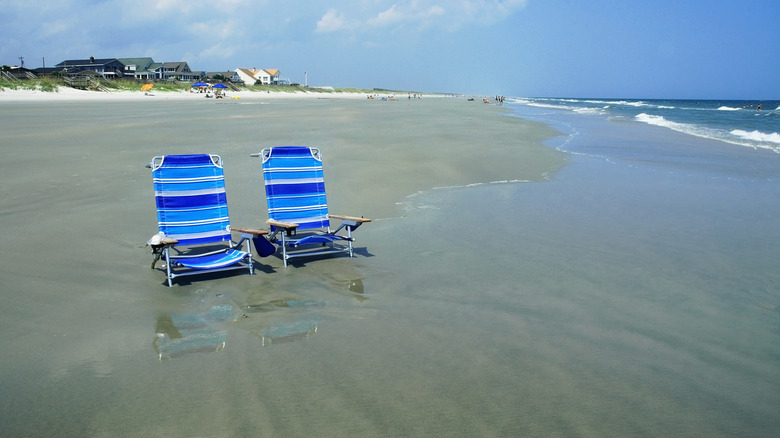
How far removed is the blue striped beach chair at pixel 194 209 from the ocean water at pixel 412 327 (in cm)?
29

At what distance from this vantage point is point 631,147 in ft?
56.1

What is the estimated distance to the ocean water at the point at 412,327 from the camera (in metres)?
3.05

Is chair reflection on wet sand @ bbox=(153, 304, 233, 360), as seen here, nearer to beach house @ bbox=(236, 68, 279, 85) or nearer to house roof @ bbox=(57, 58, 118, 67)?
house roof @ bbox=(57, 58, 118, 67)

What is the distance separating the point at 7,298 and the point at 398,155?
905cm

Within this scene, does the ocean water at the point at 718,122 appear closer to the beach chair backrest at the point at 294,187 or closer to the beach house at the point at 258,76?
the beach chair backrest at the point at 294,187

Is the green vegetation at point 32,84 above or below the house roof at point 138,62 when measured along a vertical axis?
below

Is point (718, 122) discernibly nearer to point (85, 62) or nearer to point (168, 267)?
point (168, 267)

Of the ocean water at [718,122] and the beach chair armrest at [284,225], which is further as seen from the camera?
the ocean water at [718,122]

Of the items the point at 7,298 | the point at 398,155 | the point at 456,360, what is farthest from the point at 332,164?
the point at 456,360

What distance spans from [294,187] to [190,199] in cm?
115

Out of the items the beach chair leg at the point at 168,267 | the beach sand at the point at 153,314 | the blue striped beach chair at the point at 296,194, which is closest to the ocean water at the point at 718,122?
the blue striped beach chair at the point at 296,194

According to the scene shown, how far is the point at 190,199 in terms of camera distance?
18.6 feet

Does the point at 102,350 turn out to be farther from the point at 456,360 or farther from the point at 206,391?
the point at 456,360

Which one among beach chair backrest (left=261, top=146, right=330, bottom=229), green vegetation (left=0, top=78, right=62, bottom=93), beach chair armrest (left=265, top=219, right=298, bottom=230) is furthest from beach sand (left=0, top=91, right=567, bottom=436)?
green vegetation (left=0, top=78, right=62, bottom=93)
